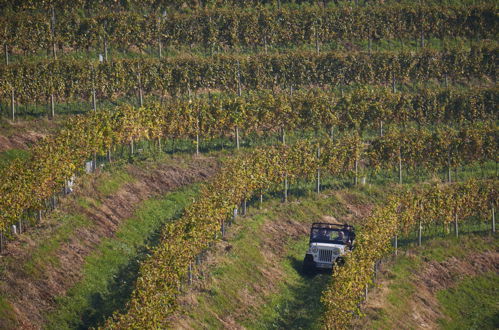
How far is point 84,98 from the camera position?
238 ft

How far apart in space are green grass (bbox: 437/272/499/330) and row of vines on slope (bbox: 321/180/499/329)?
5.25 m

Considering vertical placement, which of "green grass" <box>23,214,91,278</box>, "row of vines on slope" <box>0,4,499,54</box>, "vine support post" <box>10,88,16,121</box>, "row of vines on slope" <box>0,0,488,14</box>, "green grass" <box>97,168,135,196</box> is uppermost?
"row of vines on slope" <box>0,0,488,14</box>

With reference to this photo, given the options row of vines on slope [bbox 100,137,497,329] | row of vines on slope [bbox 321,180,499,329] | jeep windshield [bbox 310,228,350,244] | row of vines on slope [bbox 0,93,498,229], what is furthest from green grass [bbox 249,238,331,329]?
row of vines on slope [bbox 0,93,498,229]

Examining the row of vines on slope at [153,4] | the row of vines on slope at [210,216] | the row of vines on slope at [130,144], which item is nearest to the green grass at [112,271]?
the row of vines on slope at [210,216]

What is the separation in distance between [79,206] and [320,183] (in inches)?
910

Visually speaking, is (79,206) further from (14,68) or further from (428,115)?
(428,115)

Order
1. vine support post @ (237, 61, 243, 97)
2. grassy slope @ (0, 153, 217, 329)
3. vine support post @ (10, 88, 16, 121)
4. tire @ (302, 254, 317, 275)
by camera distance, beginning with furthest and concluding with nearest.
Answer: vine support post @ (237, 61, 243, 97)
vine support post @ (10, 88, 16, 121)
tire @ (302, 254, 317, 275)
grassy slope @ (0, 153, 217, 329)

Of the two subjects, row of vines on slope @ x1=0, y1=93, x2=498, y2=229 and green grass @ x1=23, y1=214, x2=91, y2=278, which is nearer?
green grass @ x1=23, y1=214, x2=91, y2=278

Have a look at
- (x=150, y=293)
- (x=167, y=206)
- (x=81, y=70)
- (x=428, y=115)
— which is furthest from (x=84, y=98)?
(x=150, y=293)

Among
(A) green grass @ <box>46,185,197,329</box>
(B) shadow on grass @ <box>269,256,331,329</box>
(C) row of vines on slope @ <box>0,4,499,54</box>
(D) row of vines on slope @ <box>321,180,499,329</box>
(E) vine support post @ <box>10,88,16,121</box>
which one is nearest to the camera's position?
(A) green grass @ <box>46,185,197,329</box>

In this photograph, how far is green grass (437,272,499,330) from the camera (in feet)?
167

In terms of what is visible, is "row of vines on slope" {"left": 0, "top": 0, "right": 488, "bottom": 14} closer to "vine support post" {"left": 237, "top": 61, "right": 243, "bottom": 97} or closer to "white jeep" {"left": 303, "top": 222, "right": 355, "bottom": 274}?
"vine support post" {"left": 237, "top": 61, "right": 243, "bottom": 97}

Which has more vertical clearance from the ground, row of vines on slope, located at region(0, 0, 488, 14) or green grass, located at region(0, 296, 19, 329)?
row of vines on slope, located at region(0, 0, 488, 14)

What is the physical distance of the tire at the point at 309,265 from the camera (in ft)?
164
